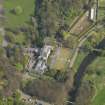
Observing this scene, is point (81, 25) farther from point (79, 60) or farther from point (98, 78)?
point (98, 78)

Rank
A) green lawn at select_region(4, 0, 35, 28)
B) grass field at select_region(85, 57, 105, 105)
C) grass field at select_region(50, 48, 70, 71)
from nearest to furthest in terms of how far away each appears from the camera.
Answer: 1. grass field at select_region(85, 57, 105, 105)
2. grass field at select_region(50, 48, 70, 71)
3. green lawn at select_region(4, 0, 35, 28)

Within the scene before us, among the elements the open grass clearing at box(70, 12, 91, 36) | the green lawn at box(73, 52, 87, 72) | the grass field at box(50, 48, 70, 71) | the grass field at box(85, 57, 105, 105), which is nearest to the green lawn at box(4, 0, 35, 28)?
the open grass clearing at box(70, 12, 91, 36)

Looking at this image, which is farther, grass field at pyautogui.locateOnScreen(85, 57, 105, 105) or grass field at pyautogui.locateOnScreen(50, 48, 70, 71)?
grass field at pyautogui.locateOnScreen(50, 48, 70, 71)

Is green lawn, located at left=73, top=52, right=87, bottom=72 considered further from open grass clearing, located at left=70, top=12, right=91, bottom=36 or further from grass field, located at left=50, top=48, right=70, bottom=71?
open grass clearing, located at left=70, top=12, right=91, bottom=36

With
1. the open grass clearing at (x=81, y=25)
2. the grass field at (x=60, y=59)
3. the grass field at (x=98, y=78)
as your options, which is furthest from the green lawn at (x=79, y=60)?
the open grass clearing at (x=81, y=25)

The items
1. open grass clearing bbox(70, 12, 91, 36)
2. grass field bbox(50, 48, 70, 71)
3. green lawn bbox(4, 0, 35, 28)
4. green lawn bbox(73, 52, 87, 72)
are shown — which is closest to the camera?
green lawn bbox(73, 52, 87, 72)

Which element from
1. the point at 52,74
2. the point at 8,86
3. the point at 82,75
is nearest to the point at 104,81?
the point at 82,75

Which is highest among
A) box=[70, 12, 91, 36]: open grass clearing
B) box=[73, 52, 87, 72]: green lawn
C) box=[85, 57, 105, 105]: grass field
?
box=[70, 12, 91, 36]: open grass clearing

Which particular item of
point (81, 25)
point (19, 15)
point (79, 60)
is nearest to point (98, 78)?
point (79, 60)
